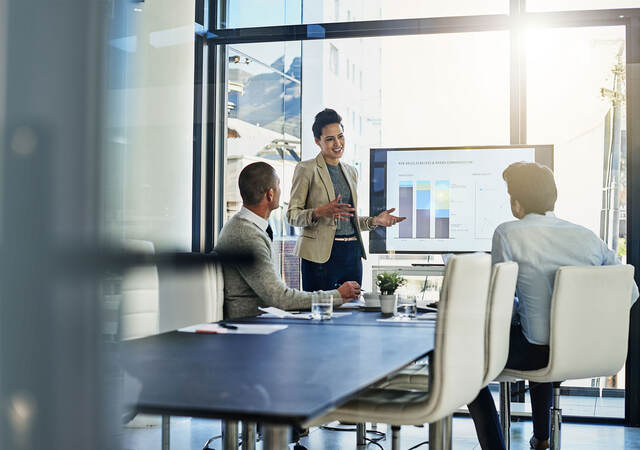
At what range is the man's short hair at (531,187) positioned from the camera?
8.56 feet

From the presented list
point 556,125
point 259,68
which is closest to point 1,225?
point 259,68

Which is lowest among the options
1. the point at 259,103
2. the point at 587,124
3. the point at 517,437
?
the point at 517,437

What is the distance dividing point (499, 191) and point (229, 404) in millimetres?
2437

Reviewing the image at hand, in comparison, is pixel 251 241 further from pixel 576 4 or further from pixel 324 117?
pixel 576 4

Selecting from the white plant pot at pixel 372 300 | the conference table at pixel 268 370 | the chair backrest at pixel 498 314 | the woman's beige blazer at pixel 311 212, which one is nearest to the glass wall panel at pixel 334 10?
the conference table at pixel 268 370

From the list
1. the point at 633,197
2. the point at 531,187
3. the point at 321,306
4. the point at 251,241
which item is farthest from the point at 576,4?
the point at 251,241

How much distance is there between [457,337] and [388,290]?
73 centimetres

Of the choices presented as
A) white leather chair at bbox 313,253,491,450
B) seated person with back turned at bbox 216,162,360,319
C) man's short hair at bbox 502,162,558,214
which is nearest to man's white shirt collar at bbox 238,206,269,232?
seated person with back turned at bbox 216,162,360,319

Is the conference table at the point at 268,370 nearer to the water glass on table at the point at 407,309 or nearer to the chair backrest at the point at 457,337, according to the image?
the chair backrest at the point at 457,337

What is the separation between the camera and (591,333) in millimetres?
2414

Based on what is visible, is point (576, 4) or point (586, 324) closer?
point (586, 324)

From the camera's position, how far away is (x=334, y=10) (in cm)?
129

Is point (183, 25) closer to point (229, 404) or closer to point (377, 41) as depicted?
point (229, 404)

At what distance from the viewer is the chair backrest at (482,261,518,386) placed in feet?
6.28
